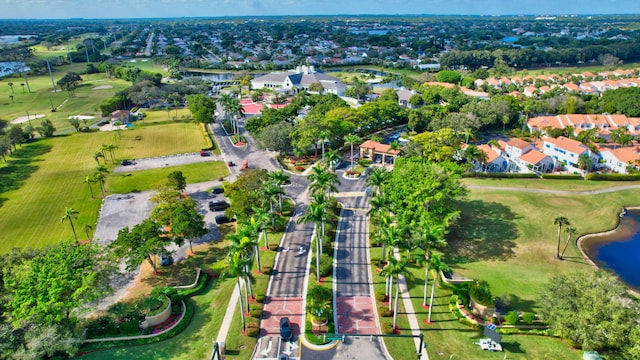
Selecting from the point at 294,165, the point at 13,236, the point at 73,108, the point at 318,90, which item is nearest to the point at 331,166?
the point at 294,165

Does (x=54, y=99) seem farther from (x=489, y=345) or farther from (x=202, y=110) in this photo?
(x=489, y=345)

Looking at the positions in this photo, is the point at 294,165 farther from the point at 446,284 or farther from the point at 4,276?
the point at 4,276

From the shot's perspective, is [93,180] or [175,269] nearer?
[175,269]

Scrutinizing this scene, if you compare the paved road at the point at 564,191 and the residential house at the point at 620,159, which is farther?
the residential house at the point at 620,159

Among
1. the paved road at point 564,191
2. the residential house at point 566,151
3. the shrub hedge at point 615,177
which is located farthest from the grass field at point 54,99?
the shrub hedge at point 615,177

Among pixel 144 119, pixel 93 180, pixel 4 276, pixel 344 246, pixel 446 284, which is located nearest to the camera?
pixel 4 276

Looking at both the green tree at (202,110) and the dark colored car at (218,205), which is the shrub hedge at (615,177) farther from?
the green tree at (202,110)
